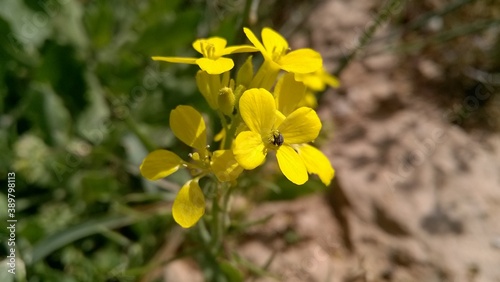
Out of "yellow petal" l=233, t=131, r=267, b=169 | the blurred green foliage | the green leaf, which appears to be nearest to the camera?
"yellow petal" l=233, t=131, r=267, b=169

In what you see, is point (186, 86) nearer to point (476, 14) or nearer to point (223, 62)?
point (223, 62)

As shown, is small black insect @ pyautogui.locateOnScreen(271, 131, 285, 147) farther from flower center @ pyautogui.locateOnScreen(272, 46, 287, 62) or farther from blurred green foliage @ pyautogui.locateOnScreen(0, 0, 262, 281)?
blurred green foliage @ pyautogui.locateOnScreen(0, 0, 262, 281)

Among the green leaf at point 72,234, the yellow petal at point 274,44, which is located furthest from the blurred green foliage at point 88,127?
the yellow petal at point 274,44

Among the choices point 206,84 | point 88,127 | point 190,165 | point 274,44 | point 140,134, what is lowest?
point 190,165

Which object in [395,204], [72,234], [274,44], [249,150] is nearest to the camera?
[249,150]

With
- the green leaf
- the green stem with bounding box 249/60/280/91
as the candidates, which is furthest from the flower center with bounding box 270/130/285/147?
the green leaf

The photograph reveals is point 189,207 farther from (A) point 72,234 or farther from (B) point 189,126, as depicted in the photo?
(A) point 72,234

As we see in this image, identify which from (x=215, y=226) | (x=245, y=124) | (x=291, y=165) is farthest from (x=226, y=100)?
(x=215, y=226)
